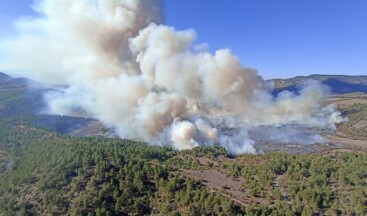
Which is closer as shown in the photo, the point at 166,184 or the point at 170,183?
the point at 170,183

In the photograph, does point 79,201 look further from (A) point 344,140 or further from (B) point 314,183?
(A) point 344,140

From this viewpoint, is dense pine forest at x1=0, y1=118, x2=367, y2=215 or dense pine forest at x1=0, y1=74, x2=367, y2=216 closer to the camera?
dense pine forest at x1=0, y1=118, x2=367, y2=215

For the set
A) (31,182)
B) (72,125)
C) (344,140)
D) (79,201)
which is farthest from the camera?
(72,125)

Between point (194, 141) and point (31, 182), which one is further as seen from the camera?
point (194, 141)

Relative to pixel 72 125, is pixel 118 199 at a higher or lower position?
lower

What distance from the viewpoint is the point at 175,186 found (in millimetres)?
84938

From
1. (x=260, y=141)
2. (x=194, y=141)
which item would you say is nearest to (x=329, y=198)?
(x=194, y=141)

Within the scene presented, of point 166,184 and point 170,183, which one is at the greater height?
point 170,183

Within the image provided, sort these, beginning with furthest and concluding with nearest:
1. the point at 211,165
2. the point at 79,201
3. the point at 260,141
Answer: the point at 260,141 → the point at 211,165 → the point at 79,201

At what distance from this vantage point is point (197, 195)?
79.6 metres

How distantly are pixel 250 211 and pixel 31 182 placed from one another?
51815 mm

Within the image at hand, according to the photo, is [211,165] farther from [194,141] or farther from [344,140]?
[344,140]

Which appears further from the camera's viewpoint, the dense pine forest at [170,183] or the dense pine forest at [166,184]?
the dense pine forest at [170,183]

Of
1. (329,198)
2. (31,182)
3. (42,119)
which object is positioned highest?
(42,119)
